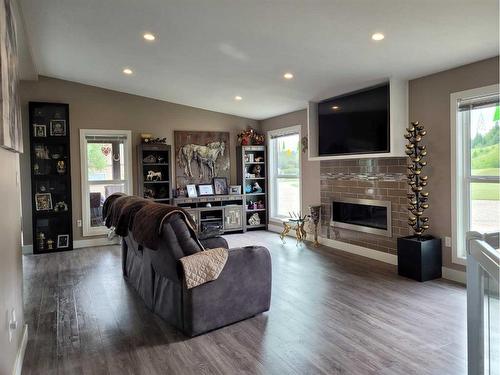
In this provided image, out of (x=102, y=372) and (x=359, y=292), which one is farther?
(x=359, y=292)

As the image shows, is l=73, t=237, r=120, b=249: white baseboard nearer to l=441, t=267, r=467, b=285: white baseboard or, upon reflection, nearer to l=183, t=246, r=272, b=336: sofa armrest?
l=183, t=246, r=272, b=336: sofa armrest

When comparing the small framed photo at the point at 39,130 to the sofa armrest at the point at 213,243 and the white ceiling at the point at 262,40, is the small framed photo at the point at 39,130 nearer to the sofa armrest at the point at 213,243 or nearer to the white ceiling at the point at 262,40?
the white ceiling at the point at 262,40

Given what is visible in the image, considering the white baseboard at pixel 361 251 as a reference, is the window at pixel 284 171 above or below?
above

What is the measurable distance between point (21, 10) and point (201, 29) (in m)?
1.84

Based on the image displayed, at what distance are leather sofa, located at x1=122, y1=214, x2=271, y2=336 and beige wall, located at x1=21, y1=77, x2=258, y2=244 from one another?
3689mm

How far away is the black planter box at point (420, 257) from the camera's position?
13.3 feet

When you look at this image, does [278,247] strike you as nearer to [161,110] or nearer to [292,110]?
[292,110]

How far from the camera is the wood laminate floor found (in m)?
2.45

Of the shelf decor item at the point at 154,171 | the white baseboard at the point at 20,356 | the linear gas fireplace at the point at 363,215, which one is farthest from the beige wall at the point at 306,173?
the white baseboard at the point at 20,356

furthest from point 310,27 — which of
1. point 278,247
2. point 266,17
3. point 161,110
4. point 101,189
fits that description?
point 101,189

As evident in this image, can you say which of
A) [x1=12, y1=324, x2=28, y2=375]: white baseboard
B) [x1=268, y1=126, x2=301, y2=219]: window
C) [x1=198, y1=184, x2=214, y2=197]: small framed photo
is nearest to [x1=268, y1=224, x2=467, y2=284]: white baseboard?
[x1=268, y1=126, x2=301, y2=219]: window

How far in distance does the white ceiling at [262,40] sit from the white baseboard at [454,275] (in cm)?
230

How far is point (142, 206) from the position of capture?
327cm

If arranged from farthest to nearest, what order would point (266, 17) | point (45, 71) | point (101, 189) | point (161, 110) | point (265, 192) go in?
point (265, 192) < point (161, 110) < point (101, 189) < point (45, 71) < point (266, 17)
